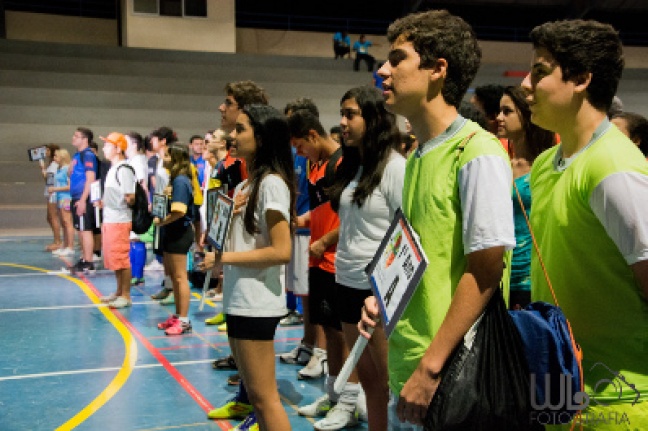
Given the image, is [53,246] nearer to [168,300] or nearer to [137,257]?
[137,257]

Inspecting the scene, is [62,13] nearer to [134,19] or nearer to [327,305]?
[134,19]

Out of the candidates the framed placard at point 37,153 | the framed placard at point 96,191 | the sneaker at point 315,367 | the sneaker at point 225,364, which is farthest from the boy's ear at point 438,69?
the framed placard at point 37,153

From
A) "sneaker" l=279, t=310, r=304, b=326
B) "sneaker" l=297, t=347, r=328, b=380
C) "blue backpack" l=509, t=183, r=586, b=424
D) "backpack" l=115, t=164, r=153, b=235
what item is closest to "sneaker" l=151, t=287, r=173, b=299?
"backpack" l=115, t=164, r=153, b=235

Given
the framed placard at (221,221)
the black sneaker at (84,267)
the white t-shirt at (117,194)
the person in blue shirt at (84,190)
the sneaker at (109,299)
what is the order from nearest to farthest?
the framed placard at (221,221) < the white t-shirt at (117,194) < the sneaker at (109,299) < the person in blue shirt at (84,190) < the black sneaker at (84,267)

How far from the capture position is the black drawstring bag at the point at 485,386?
4.39 feet

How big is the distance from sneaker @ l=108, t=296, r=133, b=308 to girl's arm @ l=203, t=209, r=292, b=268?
4.25 m

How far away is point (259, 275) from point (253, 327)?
227mm

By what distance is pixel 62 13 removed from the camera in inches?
768

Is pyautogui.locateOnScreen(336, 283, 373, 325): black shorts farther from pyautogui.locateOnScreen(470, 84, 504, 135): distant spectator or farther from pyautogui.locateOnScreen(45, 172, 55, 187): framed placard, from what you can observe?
pyautogui.locateOnScreen(45, 172, 55, 187): framed placard

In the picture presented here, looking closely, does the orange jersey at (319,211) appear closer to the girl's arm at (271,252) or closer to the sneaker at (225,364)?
the girl's arm at (271,252)

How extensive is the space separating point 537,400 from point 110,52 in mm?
19371

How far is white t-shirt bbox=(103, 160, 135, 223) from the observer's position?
642 cm

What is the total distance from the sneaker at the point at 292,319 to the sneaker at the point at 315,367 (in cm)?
142

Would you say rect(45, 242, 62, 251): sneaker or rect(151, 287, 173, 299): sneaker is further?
rect(45, 242, 62, 251): sneaker
